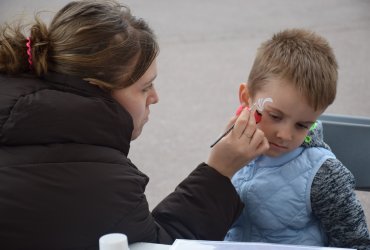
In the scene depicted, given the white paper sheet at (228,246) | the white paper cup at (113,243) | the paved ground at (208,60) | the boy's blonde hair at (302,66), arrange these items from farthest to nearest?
the paved ground at (208,60), the boy's blonde hair at (302,66), the white paper sheet at (228,246), the white paper cup at (113,243)

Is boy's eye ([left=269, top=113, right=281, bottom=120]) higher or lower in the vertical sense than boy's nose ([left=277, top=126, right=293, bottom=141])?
higher

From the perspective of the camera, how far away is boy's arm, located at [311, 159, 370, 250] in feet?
4.09

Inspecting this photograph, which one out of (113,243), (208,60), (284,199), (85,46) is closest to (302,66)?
(284,199)

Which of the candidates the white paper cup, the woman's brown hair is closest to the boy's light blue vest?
the woman's brown hair

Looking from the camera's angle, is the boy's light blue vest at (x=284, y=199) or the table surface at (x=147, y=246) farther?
the boy's light blue vest at (x=284, y=199)

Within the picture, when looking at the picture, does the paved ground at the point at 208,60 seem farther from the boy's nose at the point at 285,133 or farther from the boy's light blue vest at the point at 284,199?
the boy's nose at the point at 285,133

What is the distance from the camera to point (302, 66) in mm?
1251

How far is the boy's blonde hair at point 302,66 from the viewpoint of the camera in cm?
124

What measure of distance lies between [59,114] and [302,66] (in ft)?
1.68

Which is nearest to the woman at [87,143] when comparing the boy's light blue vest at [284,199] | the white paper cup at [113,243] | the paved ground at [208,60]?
the boy's light blue vest at [284,199]

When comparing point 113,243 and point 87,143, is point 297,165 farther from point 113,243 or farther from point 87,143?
point 113,243

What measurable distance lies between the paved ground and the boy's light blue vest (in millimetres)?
1263

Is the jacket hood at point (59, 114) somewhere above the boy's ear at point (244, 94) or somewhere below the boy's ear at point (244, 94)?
above

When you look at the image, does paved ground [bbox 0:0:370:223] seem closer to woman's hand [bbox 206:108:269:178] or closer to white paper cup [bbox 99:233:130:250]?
woman's hand [bbox 206:108:269:178]
